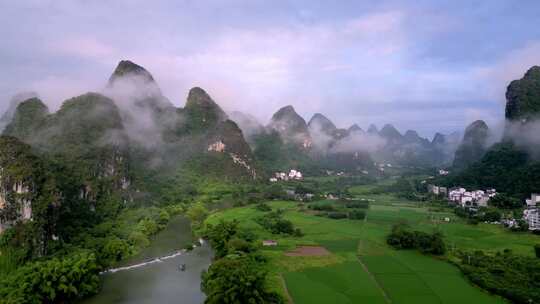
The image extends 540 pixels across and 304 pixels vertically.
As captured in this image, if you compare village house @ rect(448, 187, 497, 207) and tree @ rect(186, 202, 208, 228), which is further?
village house @ rect(448, 187, 497, 207)

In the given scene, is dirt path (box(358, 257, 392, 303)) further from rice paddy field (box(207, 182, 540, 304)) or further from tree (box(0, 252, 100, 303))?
tree (box(0, 252, 100, 303))

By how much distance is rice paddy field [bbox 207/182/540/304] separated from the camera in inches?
787

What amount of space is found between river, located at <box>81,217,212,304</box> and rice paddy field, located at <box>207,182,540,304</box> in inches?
167

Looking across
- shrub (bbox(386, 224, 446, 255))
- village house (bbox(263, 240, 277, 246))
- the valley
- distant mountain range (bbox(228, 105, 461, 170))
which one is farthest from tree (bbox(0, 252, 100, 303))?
distant mountain range (bbox(228, 105, 461, 170))

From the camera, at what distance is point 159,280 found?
2369cm

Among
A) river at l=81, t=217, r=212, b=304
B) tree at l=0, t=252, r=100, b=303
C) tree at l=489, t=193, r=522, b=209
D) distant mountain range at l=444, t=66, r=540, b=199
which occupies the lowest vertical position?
river at l=81, t=217, r=212, b=304

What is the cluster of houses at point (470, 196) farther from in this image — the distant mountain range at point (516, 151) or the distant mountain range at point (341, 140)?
the distant mountain range at point (341, 140)

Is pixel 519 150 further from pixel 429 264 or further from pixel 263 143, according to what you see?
pixel 263 143

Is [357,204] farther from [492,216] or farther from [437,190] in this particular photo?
[437,190]

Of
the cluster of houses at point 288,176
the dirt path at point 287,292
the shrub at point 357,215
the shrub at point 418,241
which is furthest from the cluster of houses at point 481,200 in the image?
the cluster of houses at point 288,176

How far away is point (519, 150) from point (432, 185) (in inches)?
565

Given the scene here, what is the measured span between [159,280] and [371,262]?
12.1m

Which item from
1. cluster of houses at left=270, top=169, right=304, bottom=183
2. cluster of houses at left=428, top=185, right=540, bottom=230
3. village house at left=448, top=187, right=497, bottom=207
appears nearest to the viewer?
cluster of houses at left=428, top=185, right=540, bottom=230

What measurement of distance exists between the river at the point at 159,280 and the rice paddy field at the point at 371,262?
424cm
